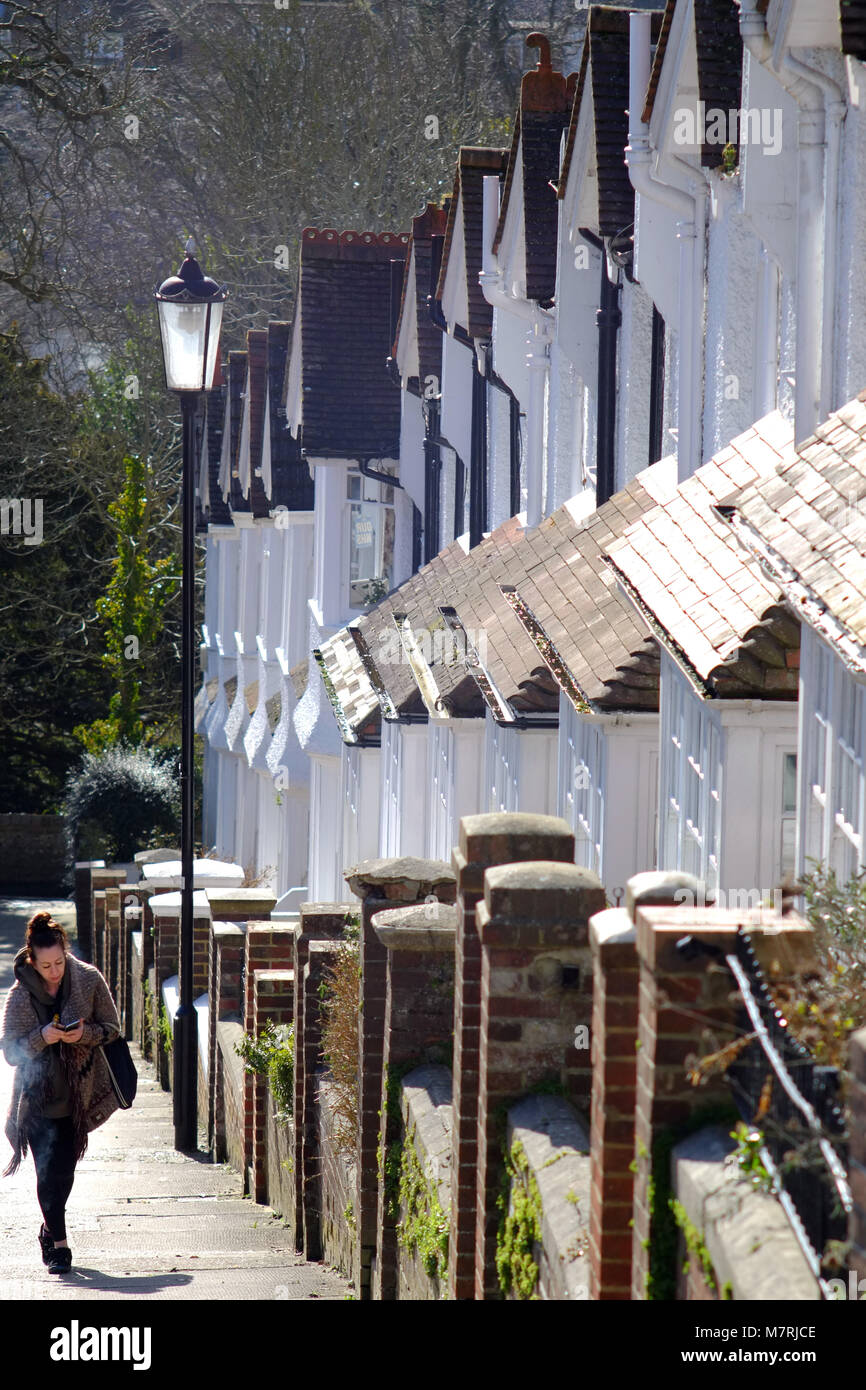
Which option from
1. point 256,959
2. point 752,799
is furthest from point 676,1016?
point 256,959

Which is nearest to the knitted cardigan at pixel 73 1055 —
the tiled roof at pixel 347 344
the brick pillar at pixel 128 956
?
the tiled roof at pixel 347 344

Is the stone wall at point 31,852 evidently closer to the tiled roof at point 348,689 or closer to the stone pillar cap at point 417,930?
the tiled roof at point 348,689

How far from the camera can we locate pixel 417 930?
698cm

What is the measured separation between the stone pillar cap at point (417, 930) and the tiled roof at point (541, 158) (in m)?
6.56

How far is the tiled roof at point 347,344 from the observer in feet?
62.3

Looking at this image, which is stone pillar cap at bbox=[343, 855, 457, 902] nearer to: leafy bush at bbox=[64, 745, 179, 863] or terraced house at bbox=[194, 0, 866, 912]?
terraced house at bbox=[194, 0, 866, 912]

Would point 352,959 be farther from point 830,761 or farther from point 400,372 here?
point 400,372

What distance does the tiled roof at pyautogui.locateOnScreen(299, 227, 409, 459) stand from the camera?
19.0 m

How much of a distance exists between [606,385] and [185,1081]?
5595mm

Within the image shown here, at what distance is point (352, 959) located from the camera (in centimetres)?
884
